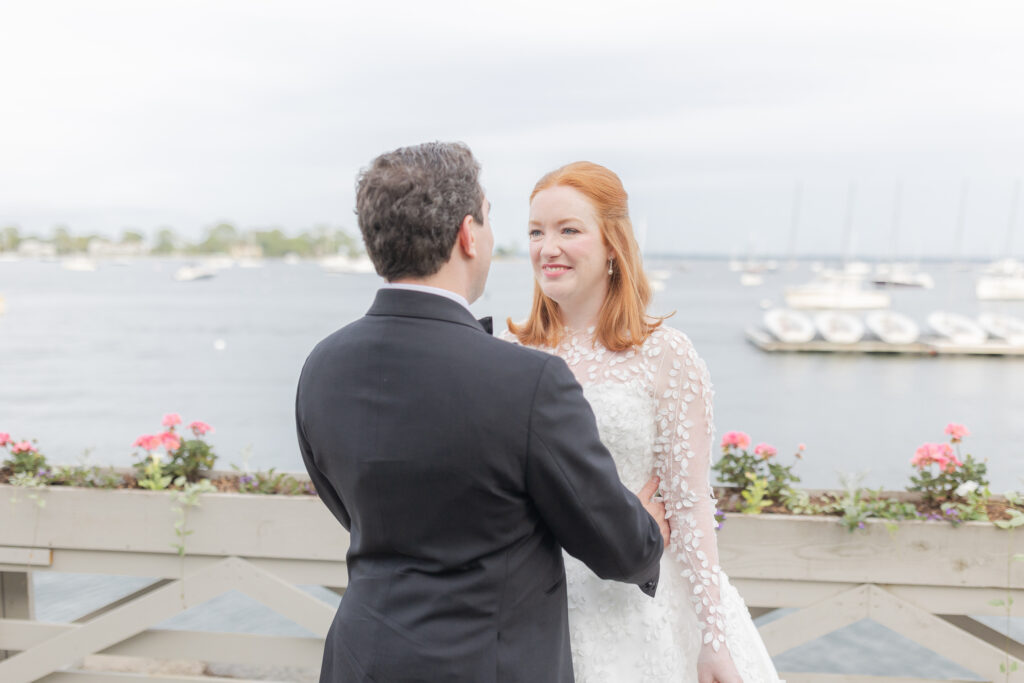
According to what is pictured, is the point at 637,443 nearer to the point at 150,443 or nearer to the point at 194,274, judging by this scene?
the point at 150,443

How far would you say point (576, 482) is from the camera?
0.92m

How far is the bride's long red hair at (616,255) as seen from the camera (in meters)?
1.41

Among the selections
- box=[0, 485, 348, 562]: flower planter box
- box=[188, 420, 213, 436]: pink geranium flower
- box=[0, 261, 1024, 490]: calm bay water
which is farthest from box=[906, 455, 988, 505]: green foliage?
box=[0, 261, 1024, 490]: calm bay water

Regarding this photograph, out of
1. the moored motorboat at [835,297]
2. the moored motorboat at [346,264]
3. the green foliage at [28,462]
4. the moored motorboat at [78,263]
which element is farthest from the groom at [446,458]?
the moored motorboat at [78,263]

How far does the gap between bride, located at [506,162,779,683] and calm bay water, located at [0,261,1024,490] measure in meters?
4.74

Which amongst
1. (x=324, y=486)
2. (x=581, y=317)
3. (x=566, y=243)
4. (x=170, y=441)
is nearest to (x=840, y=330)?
(x=170, y=441)

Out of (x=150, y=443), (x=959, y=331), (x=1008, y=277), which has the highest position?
(x=1008, y=277)

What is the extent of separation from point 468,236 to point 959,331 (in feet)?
133

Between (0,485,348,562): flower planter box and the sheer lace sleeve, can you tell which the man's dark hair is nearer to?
the sheer lace sleeve

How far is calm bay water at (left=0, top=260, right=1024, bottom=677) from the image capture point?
14.0 feet

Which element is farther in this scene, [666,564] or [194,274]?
[194,274]

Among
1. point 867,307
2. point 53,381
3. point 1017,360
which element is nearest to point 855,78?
point 867,307

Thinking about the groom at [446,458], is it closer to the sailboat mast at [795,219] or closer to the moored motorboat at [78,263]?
the sailboat mast at [795,219]

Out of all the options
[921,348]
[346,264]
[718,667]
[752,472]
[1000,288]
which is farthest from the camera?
[346,264]
